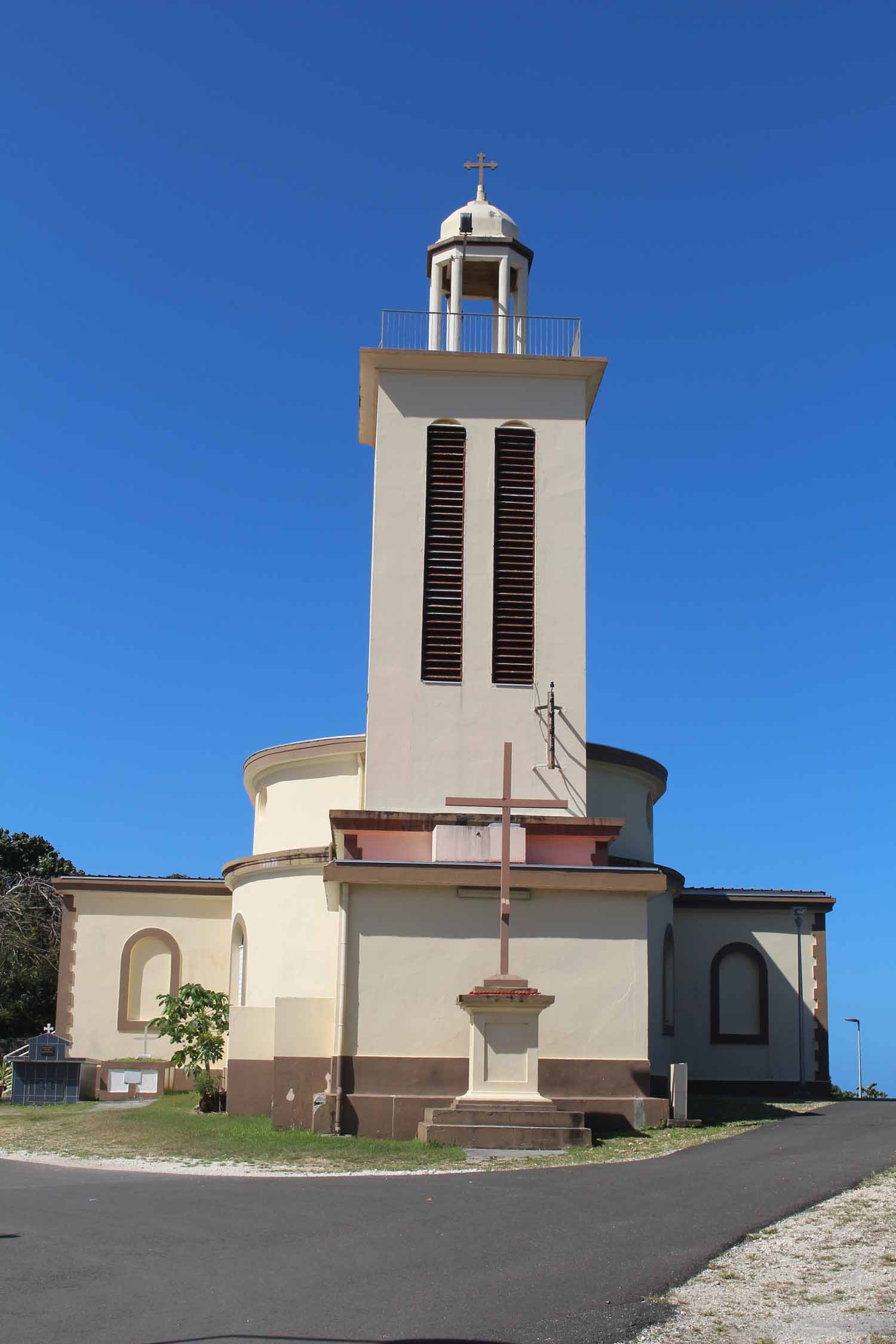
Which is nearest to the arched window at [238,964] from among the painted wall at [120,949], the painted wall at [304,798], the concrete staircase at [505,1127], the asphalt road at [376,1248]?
the painted wall at [304,798]

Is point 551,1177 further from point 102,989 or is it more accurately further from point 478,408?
point 102,989

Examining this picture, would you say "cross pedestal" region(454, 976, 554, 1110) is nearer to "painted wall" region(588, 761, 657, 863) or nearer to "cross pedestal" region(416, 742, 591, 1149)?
"cross pedestal" region(416, 742, 591, 1149)

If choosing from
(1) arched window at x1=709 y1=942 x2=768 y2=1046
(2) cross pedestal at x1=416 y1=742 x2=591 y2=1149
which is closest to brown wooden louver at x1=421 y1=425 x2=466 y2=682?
(2) cross pedestal at x1=416 y1=742 x2=591 y2=1149

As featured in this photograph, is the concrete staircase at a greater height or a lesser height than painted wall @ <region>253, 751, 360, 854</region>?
lesser

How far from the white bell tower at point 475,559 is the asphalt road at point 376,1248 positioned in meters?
10.2

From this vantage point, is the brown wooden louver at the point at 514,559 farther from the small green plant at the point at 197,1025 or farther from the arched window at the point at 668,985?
the small green plant at the point at 197,1025

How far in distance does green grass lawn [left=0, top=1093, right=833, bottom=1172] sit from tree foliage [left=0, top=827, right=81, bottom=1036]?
17927 mm

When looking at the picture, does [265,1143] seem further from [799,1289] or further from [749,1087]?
[749,1087]

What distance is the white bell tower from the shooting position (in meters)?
25.3

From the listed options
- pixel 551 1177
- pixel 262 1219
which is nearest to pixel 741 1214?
pixel 551 1177

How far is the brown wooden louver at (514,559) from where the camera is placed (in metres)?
26.0

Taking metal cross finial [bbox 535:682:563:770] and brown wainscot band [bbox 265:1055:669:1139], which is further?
metal cross finial [bbox 535:682:563:770]

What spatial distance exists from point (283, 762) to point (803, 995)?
13.5 meters

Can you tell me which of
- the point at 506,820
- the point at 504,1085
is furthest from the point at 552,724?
the point at 504,1085
